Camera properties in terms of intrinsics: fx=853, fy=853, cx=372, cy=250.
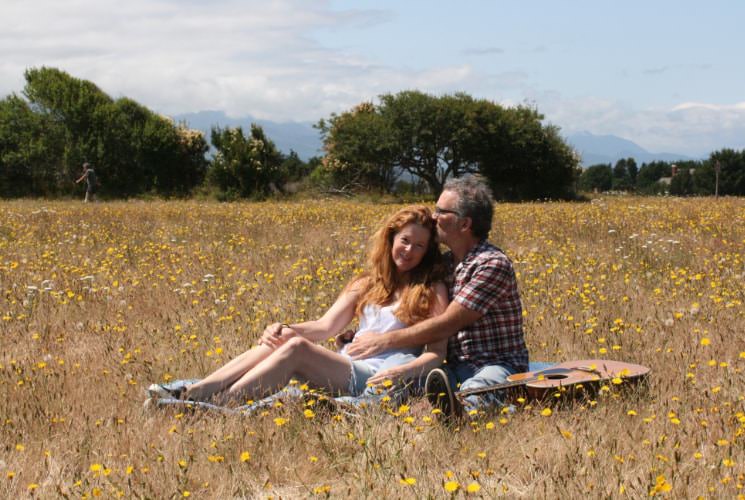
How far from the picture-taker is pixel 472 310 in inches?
199

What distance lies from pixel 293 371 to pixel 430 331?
33.2 inches

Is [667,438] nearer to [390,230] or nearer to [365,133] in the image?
[390,230]

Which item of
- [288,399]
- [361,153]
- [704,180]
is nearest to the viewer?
[288,399]

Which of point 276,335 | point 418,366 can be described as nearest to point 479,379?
point 418,366

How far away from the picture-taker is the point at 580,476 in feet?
11.8

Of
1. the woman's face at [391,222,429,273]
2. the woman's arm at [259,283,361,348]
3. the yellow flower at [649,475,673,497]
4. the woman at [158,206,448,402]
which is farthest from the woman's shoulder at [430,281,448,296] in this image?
the yellow flower at [649,475,673,497]

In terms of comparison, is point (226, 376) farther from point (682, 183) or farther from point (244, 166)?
point (682, 183)

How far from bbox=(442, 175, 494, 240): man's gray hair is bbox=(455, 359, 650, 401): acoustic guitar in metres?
0.91

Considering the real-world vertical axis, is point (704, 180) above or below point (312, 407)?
above

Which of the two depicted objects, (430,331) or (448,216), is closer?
(430,331)

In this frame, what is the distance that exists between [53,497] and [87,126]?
40475mm

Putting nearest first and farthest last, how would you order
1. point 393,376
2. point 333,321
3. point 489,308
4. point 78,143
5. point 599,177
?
point 393,376, point 489,308, point 333,321, point 78,143, point 599,177

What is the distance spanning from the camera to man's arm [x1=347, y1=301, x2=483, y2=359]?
506 centimetres

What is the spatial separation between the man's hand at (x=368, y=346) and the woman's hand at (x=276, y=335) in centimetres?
39
